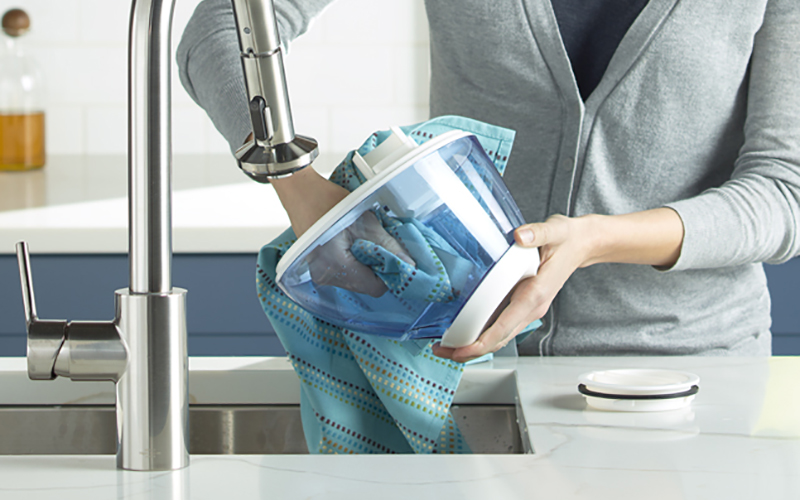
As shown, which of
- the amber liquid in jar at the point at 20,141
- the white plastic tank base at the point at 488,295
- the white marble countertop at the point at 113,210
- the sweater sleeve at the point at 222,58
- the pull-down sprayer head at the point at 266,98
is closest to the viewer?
the pull-down sprayer head at the point at 266,98

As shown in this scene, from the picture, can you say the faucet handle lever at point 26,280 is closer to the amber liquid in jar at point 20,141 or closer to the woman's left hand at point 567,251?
the woman's left hand at point 567,251

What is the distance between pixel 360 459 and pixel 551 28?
0.53 metres

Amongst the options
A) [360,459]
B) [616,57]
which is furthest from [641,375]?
[616,57]

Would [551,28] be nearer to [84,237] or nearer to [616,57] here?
[616,57]

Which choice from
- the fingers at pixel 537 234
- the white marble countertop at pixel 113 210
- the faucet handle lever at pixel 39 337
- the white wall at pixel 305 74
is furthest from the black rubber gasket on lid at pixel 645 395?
the white wall at pixel 305 74

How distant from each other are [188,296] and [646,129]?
0.78m

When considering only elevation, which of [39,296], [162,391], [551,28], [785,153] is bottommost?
[39,296]

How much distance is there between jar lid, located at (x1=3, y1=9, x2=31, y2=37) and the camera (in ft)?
6.14

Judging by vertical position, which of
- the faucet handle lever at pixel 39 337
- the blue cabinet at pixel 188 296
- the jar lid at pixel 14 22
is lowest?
the blue cabinet at pixel 188 296

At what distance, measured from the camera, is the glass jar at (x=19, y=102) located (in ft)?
5.96

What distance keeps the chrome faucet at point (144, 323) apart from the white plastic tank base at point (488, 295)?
170 millimetres

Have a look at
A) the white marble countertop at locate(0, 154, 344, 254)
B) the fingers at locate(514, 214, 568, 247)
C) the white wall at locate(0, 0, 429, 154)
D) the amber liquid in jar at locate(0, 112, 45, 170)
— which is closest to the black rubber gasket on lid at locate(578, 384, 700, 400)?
the fingers at locate(514, 214, 568, 247)

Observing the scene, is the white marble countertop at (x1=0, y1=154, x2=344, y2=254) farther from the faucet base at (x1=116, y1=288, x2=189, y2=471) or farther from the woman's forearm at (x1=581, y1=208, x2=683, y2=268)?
the faucet base at (x1=116, y1=288, x2=189, y2=471)

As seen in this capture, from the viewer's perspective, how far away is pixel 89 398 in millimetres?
716
